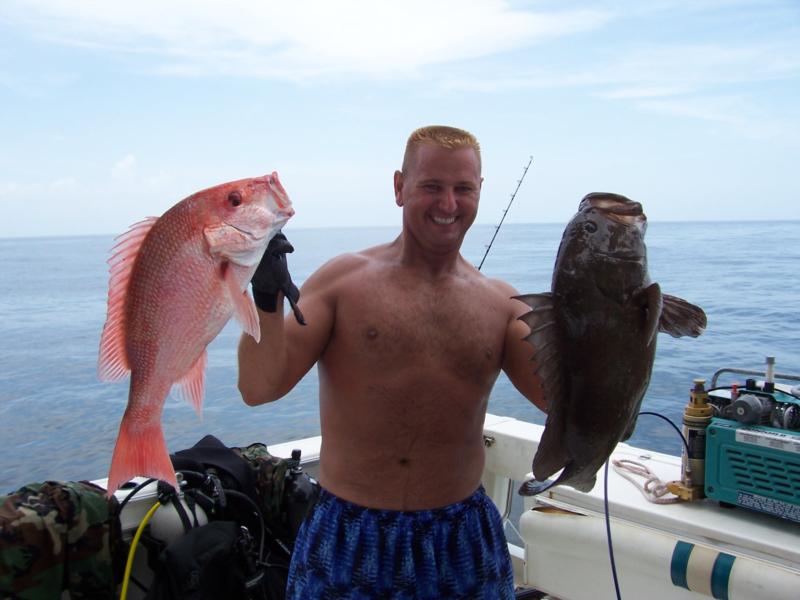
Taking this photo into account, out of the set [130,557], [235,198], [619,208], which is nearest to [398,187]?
[619,208]

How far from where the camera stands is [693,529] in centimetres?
287

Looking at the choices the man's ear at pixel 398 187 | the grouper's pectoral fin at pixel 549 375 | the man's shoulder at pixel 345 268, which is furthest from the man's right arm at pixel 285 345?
the grouper's pectoral fin at pixel 549 375

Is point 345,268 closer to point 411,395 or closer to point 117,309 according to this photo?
point 411,395

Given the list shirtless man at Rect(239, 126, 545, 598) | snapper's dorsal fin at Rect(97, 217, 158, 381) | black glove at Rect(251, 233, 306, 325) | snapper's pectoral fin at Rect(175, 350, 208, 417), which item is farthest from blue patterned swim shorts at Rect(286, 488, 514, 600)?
snapper's dorsal fin at Rect(97, 217, 158, 381)

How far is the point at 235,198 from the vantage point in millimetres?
1381

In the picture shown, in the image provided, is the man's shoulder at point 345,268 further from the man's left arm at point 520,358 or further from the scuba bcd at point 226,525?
the scuba bcd at point 226,525

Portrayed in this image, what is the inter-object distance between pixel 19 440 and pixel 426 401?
6.86 m

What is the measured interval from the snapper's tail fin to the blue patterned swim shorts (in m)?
0.92

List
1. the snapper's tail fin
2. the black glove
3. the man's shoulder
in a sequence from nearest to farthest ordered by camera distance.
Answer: the snapper's tail fin → the black glove → the man's shoulder

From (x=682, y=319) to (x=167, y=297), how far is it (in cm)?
114

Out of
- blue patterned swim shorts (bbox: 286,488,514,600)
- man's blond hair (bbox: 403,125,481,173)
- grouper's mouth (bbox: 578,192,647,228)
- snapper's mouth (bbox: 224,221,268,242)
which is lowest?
blue patterned swim shorts (bbox: 286,488,514,600)

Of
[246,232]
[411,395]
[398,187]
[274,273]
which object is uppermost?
[398,187]

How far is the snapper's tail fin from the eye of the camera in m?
1.33

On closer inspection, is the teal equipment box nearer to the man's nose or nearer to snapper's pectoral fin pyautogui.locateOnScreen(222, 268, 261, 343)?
the man's nose
